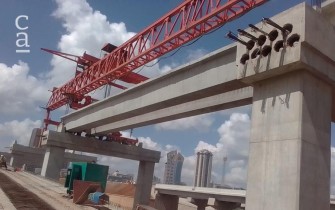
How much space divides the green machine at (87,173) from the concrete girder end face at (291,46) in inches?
652

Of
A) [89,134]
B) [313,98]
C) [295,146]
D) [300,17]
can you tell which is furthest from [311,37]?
[89,134]

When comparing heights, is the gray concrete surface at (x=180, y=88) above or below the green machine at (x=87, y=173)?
above

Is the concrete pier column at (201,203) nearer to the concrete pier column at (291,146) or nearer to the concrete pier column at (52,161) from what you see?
the concrete pier column at (52,161)

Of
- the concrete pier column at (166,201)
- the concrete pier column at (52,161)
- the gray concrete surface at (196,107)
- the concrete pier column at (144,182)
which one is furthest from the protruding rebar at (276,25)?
the concrete pier column at (166,201)

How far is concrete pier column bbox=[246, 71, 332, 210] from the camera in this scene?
12.0m

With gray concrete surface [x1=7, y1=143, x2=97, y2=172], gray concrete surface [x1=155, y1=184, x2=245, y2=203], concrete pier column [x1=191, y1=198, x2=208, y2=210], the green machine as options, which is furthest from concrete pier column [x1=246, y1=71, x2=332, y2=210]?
gray concrete surface [x1=7, y1=143, x2=97, y2=172]

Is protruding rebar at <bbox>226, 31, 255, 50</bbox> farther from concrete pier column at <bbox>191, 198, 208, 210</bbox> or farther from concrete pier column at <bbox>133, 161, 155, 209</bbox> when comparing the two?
concrete pier column at <bbox>191, 198, 208, 210</bbox>

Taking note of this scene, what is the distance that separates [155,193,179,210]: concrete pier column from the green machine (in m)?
62.0

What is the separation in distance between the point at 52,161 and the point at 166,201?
48393mm

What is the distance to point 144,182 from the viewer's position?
50.1 metres

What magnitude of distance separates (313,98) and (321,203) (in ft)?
12.4

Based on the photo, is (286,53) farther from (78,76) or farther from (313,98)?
(78,76)

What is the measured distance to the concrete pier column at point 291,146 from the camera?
39.4 feet

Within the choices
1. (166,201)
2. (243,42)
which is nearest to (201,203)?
(166,201)
